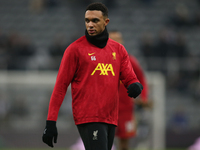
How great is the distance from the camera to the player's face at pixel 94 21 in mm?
3998

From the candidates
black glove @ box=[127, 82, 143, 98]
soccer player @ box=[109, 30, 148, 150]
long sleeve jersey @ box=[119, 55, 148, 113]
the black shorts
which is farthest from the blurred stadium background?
black glove @ box=[127, 82, 143, 98]

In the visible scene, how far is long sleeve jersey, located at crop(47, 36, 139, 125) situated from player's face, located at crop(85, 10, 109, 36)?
0.45 ft

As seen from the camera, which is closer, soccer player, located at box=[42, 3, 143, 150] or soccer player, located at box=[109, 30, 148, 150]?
soccer player, located at box=[42, 3, 143, 150]

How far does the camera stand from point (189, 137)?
12102 mm

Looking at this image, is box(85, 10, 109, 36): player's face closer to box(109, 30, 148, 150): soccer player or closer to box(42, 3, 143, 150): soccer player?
box(42, 3, 143, 150): soccer player

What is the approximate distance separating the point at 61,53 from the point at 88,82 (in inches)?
399

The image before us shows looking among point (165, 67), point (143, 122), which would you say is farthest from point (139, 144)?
point (165, 67)

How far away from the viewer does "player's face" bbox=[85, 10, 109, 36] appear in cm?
400

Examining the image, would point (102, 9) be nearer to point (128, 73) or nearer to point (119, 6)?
point (128, 73)

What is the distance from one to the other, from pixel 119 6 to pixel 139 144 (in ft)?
26.2

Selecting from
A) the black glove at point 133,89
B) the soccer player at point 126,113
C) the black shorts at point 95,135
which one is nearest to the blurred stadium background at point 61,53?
the soccer player at point 126,113

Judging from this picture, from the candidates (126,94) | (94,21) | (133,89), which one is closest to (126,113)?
(126,94)

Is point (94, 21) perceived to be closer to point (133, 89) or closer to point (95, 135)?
point (133, 89)

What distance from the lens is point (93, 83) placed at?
398cm
